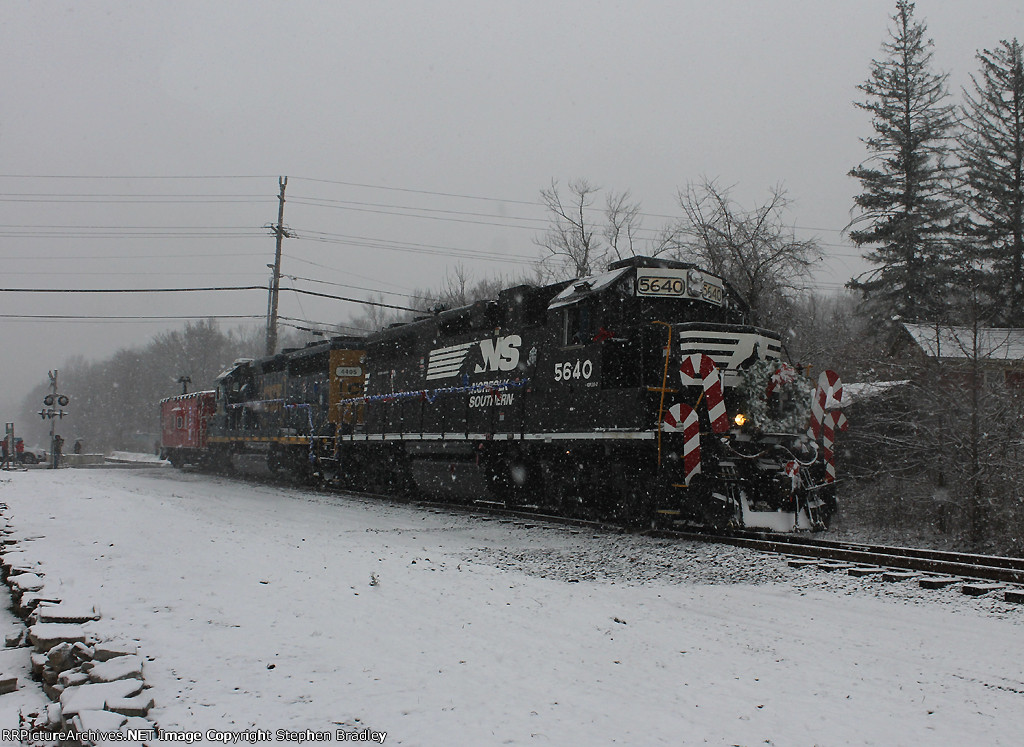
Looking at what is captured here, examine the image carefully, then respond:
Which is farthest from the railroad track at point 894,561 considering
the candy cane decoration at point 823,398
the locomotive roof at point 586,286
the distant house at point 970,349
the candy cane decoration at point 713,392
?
the distant house at point 970,349

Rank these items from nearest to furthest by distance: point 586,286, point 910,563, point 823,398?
point 910,563
point 823,398
point 586,286

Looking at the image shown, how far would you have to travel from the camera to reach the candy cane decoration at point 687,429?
9328mm

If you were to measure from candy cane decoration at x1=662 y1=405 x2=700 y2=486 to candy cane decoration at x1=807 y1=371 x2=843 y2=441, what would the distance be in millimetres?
1821

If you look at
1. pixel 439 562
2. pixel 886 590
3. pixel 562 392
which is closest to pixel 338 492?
pixel 562 392

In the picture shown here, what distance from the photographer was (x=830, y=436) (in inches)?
412

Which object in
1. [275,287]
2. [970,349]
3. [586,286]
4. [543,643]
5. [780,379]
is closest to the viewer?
[543,643]

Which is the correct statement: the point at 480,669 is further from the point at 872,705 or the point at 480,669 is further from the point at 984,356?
the point at 984,356

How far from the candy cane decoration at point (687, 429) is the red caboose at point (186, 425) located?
22.7 meters

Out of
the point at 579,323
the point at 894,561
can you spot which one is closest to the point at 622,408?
the point at 579,323

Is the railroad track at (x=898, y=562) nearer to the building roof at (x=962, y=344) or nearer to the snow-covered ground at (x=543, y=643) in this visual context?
the snow-covered ground at (x=543, y=643)

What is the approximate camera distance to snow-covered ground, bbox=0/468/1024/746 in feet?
12.1

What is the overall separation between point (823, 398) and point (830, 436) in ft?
1.74

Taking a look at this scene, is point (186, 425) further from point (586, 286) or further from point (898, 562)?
point (898, 562)

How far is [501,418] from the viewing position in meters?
12.6
